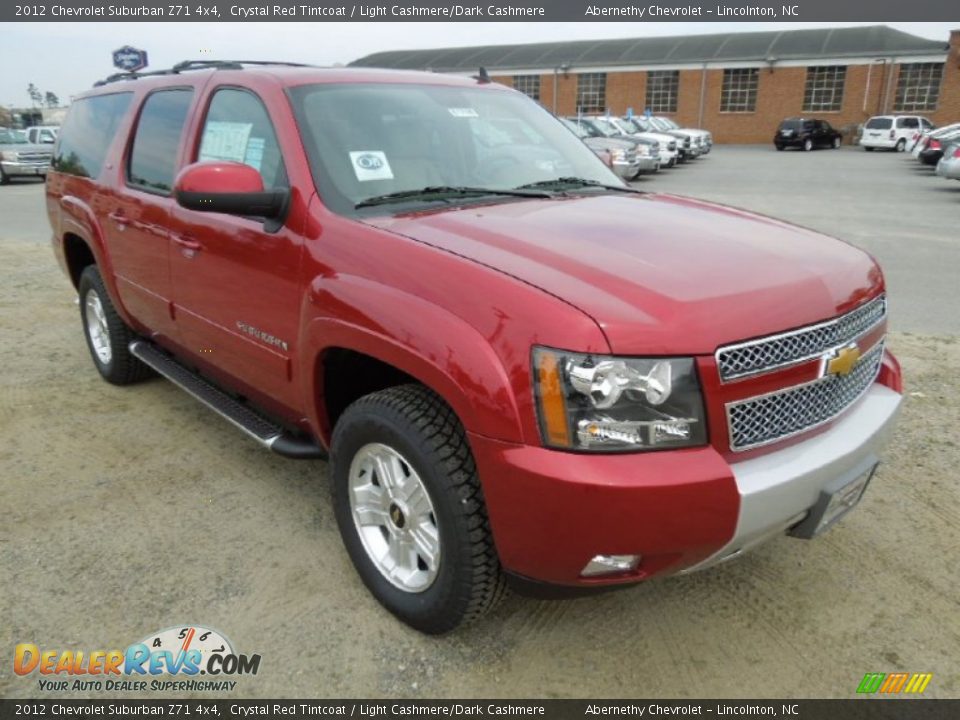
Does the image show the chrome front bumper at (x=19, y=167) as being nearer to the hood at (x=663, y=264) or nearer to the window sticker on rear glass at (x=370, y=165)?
the window sticker on rear glass at (x=370, y=165)

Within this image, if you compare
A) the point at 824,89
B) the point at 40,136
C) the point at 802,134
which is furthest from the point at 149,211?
the point at 824,89

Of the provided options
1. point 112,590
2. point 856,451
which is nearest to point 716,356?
point 856,451

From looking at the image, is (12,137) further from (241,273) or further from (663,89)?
(663,89)

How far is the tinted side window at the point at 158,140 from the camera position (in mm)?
3777

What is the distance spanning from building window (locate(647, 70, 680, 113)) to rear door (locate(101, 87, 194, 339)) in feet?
153

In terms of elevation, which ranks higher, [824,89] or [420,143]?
[420,143]

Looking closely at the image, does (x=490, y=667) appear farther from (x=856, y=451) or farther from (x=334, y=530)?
(x=856, y=451)

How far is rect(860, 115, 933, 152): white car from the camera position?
33.6 meters

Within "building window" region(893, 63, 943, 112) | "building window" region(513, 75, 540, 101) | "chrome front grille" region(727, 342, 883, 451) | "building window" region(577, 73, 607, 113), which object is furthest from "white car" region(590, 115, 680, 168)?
"building window" region(513, 75, 540, 101)

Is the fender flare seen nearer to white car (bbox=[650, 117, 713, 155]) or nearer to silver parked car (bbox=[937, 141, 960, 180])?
silver parked car (bbox=[937, 141, 960, 180])

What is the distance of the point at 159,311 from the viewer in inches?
158

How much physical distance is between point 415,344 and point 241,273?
1.24 meters

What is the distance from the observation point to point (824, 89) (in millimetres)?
42531
